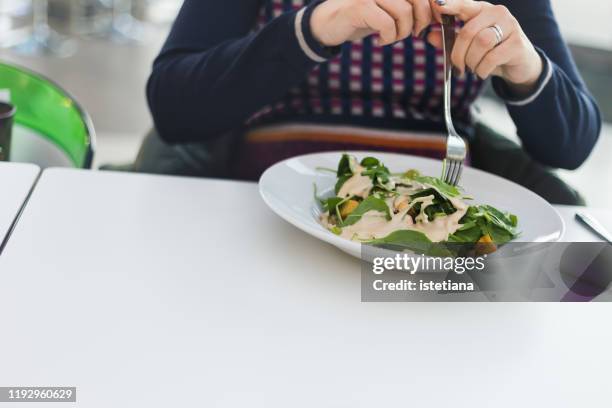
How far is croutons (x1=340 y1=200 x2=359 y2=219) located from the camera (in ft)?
2.68

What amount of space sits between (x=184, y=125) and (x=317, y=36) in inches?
12.1

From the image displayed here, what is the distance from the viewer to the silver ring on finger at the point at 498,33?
3.05 ft

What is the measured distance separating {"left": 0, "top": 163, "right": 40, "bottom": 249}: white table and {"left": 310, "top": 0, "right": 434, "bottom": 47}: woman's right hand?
434 mm

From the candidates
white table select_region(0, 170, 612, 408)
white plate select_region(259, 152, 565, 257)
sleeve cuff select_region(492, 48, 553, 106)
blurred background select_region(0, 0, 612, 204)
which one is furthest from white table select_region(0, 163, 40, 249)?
blurred background select_region(0, 0, 612, 204)

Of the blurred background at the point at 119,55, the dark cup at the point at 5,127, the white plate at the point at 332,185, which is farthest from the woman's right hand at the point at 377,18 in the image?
the blurred background at the point at 119,55

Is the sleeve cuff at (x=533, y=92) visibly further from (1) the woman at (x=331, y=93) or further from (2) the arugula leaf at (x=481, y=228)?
(2) the arugula leaf at (x=481, y=228)

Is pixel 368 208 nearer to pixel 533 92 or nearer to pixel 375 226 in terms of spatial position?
pixel 375 226

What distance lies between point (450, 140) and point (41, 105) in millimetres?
735

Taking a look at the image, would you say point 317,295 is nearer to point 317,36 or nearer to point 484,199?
point 484,199

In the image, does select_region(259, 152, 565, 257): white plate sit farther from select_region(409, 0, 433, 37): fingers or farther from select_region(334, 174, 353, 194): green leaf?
select_region(409, 0, 433, 37): fingers

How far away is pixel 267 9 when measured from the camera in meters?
1.30

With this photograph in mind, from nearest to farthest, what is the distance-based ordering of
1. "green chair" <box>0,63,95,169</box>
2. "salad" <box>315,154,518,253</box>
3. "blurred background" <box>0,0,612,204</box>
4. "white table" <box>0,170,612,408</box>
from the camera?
"white table" <box>0,170,612,408</box> < "salad" <box>315,154,518,253</box> < "green chair" <box>0,63,95,169</box> < "blurred background" <box>0,0,612,204</box>

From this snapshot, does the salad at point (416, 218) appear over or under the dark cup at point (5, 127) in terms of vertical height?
over

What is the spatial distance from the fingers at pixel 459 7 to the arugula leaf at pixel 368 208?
0.29m
